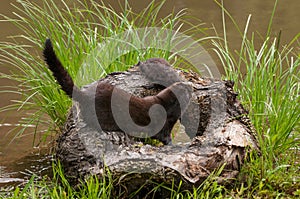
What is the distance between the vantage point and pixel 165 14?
22.9 ft

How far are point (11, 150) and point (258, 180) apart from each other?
1.78 m

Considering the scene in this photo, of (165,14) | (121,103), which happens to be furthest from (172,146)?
(165,14)

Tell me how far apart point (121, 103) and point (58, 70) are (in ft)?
1.11

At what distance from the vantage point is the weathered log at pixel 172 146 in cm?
243

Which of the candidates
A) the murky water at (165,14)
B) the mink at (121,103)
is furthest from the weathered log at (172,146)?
the murky water at (165,14)

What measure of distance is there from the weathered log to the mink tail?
10cm

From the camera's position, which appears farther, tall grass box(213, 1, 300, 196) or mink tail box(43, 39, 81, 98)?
tall grass box(213, 1, 300, 196)

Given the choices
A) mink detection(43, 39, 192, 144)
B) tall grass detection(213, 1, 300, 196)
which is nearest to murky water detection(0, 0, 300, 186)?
mink detection(43, 39, 192, 144)

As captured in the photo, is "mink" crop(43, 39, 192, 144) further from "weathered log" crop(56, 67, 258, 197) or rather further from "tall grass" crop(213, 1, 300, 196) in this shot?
"tall grass" crop(213, 1, 300, 196)

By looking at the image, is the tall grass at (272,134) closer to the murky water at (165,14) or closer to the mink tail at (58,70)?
the mink tail at (58,70)

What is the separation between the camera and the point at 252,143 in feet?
8.89

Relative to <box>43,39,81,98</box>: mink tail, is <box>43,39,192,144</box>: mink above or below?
below

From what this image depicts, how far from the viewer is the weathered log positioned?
2432 mm

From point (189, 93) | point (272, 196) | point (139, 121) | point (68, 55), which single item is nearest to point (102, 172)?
point (139, 121)
